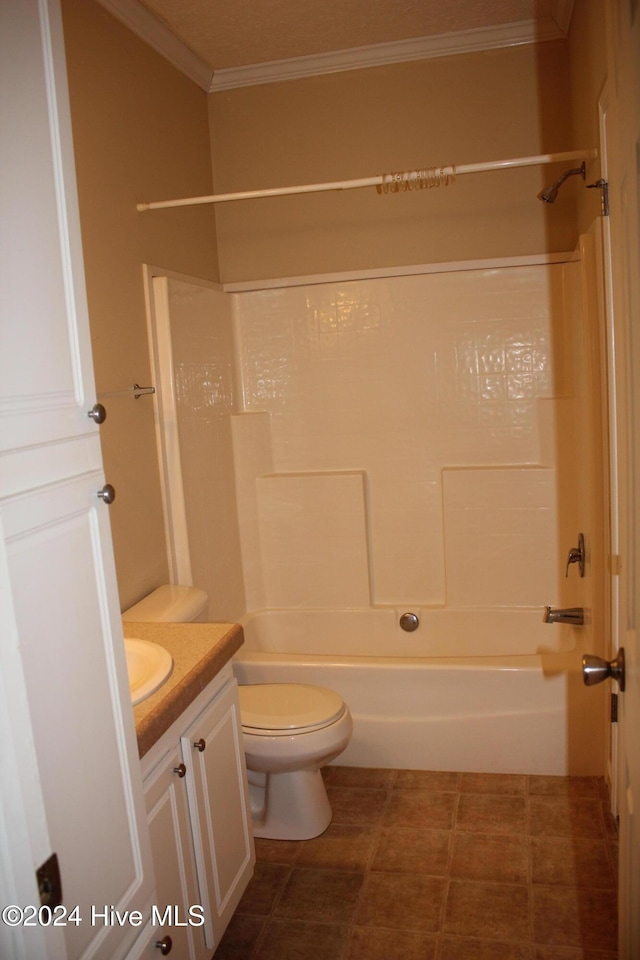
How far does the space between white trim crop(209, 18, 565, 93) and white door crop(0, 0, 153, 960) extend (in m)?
2.64

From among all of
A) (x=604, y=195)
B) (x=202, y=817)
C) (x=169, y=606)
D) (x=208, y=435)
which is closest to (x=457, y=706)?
(x=169, y=606)

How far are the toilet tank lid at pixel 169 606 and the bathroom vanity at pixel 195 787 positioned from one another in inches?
13.6

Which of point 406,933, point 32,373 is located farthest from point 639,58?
point 406,933

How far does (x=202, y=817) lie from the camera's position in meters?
1.94

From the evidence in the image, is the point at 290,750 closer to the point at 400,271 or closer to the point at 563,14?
the point at 400,271

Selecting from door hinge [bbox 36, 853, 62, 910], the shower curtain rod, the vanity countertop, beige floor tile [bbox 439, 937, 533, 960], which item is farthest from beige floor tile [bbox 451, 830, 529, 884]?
the shower curtain rod

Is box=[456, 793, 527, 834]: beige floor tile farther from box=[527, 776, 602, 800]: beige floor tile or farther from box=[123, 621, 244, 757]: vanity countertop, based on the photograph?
box=[123, 621, 244, 757]: vanity countertop

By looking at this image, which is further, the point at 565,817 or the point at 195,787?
the point at 565,817

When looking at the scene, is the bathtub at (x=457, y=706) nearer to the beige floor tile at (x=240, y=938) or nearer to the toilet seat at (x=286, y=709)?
the toilet seat at (x=286, y=709)

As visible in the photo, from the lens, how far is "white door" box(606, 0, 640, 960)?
3.48ft

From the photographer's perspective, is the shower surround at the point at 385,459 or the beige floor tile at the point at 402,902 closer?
the beige floor tile at the point at 402,902

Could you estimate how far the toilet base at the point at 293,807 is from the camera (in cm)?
271

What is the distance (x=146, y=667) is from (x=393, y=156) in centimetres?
258

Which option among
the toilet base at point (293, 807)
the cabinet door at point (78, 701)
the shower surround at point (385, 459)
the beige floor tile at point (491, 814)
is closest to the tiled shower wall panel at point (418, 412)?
the shower surround at point (385, 459)
